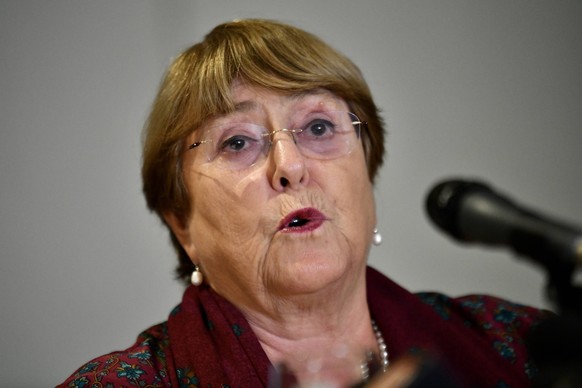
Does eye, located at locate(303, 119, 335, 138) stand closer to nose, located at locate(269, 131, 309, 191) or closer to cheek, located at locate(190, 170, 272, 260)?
nose, located at locate(269, 131, 309, 191)

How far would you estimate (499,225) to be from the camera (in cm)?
87

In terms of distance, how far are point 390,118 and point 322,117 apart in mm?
1102

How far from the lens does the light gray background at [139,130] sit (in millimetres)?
2330

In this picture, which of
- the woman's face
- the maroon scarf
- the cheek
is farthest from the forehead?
the maroon scarf

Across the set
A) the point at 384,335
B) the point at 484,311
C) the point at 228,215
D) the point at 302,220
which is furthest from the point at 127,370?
the point at 484,311

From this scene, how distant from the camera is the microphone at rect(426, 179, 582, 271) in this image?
827 millimetres

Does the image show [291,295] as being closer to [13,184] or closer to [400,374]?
[400,374]

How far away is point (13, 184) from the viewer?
7.58 ft

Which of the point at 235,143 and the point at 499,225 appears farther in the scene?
the point at 235,143

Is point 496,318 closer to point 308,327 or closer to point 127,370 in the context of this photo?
point 308,327

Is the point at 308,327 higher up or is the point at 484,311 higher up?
the point at 308,327

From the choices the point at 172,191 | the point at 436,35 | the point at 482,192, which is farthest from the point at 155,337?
the point at 436,35

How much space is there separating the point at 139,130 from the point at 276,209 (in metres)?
1.02

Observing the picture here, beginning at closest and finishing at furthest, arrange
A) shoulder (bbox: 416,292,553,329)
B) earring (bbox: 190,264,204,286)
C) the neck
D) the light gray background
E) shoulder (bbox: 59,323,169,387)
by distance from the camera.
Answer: shoulder (bbox: 59,323,169,387) → the neck → earring (bbox: 190,264,204,286) → shoulder (bbox: 416,292,553,329) → the light gray background
